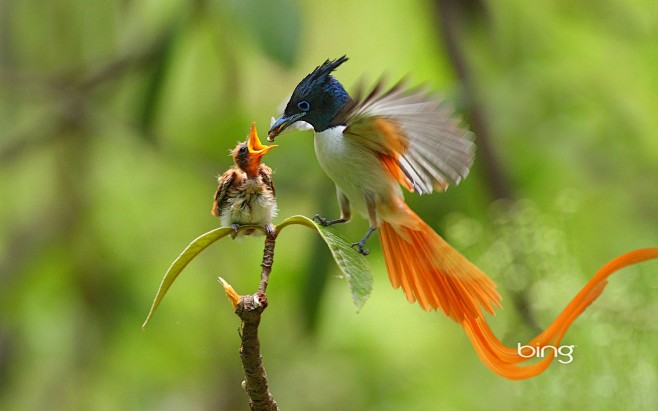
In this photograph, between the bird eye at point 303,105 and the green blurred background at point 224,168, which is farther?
the green blurred background at point 224,168

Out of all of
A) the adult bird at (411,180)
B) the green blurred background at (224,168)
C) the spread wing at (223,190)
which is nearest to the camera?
the adult bird at (411,180)

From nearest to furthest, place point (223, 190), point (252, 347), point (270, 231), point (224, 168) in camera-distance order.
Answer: point (252, 347)
point (270, 231)
point (223, 190)
point (224, 168)

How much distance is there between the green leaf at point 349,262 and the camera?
67cm

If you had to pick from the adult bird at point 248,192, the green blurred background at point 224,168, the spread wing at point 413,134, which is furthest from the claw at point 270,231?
the green blurred background at point 224,168

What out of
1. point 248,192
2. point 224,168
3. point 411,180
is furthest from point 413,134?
point 224,168

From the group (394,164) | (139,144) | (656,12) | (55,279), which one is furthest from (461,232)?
(55,279)

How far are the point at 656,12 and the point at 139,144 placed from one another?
1149mm

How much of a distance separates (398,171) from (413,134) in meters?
0.07

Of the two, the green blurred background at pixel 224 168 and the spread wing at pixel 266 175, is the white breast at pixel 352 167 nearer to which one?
the spread wing at pixel 266 175

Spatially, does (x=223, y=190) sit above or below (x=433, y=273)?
above

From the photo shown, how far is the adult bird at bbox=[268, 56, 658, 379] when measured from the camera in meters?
0.77

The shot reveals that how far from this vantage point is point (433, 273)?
2.82 feet

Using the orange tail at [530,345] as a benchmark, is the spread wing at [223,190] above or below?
above

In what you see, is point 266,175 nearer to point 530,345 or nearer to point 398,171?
point 398,171
